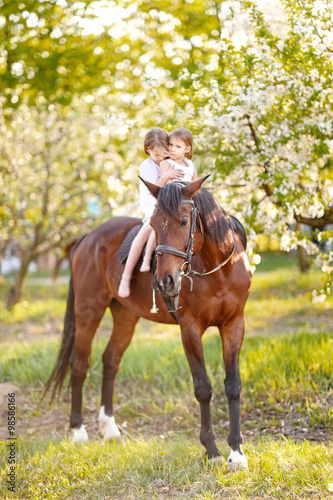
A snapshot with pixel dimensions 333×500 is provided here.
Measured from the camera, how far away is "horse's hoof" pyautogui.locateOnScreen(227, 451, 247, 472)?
3.64m

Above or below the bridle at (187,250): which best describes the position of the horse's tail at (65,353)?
below

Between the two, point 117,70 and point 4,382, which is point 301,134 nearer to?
point 4,382

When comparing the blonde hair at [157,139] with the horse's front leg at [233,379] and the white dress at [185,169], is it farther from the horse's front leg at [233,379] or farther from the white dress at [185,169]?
the horse's front leg at [233,379]

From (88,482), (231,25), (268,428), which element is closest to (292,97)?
(231,25)

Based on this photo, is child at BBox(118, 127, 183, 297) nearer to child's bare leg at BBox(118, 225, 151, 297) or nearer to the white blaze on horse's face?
child's bare leg at BBox(118, 225, 151, 297)

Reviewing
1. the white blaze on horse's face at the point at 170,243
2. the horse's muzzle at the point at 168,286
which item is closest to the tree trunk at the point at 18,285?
the white blaze on horse's face at the point at 170,243

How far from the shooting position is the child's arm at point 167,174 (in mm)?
3639

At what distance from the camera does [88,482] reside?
3746 millimetres

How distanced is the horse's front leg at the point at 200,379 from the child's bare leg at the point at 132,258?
33.7 inches

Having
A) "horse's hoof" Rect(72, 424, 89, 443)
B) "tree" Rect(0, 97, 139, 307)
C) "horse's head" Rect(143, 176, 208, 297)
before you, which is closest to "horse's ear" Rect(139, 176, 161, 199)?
"horse's head" Rect(143, 176, 208, 297)

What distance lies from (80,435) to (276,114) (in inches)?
146

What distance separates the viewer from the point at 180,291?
12.9 ft

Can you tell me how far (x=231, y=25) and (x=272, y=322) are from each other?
17.3 feet

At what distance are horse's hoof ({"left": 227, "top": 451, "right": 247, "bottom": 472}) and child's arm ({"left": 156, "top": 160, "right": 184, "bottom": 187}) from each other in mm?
2051
